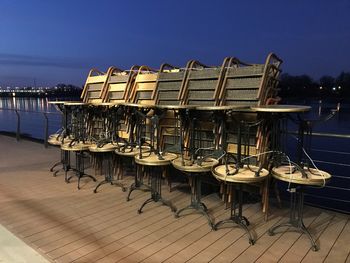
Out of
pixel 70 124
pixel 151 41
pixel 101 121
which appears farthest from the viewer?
pixel 151 41

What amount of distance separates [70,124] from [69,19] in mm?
33937

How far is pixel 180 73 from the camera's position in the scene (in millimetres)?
4117

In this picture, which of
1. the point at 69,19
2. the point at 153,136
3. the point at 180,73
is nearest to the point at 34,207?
the point at 153,136

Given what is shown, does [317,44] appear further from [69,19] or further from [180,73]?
[180,73]

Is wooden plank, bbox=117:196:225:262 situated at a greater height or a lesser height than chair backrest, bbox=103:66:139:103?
lesser

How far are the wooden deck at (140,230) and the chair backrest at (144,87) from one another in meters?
1.38

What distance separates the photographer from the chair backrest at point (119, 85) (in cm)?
479

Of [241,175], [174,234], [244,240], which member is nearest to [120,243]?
[174,234]

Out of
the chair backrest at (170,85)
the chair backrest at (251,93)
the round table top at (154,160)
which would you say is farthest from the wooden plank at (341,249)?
the chair backrest at (170,85)

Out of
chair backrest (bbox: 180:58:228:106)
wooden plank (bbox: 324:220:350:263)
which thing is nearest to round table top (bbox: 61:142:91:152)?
chair backrest (bbox: 180:58:228:106)

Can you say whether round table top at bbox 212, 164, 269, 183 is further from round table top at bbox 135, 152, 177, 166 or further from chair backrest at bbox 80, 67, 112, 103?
chair backrest at bbox 80, 67, 112, 103

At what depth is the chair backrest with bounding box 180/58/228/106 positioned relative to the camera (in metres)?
3.56

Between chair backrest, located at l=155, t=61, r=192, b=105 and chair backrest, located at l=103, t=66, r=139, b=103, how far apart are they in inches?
26.2

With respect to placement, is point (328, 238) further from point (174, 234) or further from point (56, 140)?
point (56, 140)
